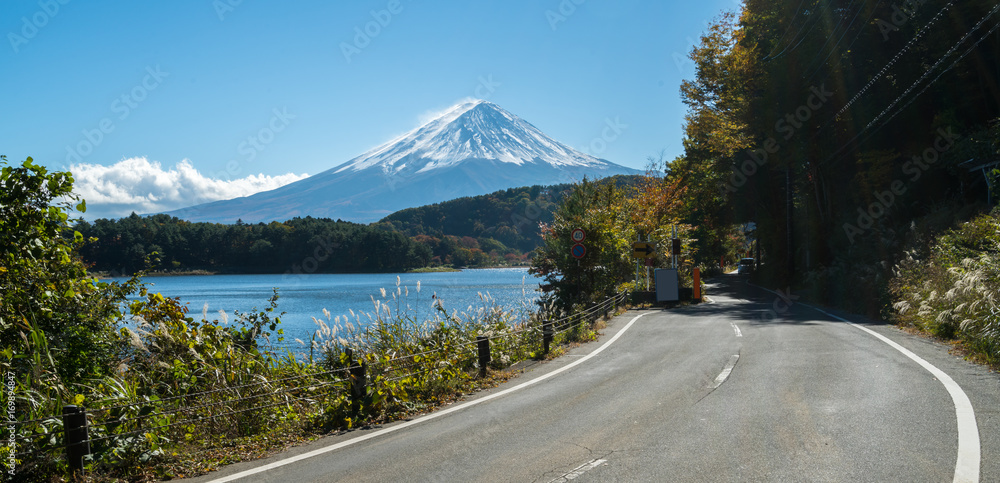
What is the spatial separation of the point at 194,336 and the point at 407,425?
10.3ft

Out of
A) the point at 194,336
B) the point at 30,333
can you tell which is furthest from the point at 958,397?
the point at 30,333

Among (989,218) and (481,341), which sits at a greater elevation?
(989,218)

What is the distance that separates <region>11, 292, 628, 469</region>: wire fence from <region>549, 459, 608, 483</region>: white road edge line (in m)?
3.26

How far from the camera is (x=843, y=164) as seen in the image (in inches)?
1266

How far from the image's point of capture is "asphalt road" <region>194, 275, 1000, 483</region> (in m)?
5.34

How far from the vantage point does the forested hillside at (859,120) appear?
2194 cm

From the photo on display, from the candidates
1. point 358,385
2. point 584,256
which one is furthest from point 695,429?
point 584,256

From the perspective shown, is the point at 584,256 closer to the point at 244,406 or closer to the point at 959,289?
the point at 959,289

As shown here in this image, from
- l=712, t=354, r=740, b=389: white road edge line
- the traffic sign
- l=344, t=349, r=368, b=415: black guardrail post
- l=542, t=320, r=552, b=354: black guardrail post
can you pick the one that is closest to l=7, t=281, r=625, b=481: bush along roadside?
l=344, t=349, r=368, b=415: black guardrail post

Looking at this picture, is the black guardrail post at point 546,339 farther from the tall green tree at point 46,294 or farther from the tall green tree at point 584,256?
the tall green tree at point 584,256

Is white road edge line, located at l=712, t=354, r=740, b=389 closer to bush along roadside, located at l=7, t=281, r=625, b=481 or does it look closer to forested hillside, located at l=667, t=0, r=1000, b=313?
bush along roadside, located at l=7, t=281, r=625, b=481

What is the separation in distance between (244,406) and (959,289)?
44.0 ft

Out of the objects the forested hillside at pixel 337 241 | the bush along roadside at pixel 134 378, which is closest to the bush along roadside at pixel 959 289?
the bush along roadside at pixel 134 378

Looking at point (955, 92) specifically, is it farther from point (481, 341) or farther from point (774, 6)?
point (481, 341)
